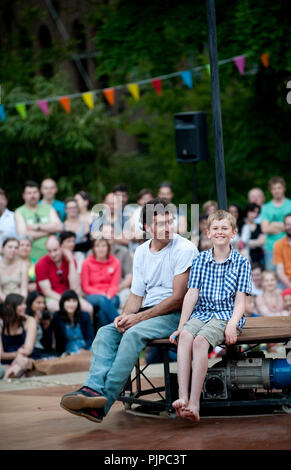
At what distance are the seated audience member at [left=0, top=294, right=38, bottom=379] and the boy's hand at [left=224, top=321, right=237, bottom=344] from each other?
4065 millimetres

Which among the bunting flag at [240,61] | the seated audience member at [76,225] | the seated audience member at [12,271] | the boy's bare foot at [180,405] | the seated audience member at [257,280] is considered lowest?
the boy's bare foot at [180,405]

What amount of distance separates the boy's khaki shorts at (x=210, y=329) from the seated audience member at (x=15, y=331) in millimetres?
3867

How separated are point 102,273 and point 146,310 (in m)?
4.42

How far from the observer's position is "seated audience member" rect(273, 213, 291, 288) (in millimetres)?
11055

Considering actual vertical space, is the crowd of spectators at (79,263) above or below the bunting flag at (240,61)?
below

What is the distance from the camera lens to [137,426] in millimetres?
6004

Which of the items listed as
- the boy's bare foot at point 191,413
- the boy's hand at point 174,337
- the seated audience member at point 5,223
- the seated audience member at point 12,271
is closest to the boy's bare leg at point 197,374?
the boy's bare foot at point 191,413

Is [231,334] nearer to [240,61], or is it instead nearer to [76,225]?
[76,225]

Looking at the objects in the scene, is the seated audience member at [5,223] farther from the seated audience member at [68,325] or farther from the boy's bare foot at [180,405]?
the boy's bare foot at [180,405]

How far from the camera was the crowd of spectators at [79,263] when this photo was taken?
9.99 m

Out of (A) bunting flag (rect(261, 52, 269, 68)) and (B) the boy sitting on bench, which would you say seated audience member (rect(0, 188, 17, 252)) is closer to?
(B) the boy sitting on bench

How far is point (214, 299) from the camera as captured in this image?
616cm

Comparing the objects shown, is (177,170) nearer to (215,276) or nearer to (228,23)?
(228,23)

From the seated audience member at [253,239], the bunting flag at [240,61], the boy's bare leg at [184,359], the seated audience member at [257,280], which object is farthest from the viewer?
→ the bunting flag at [240,61]
